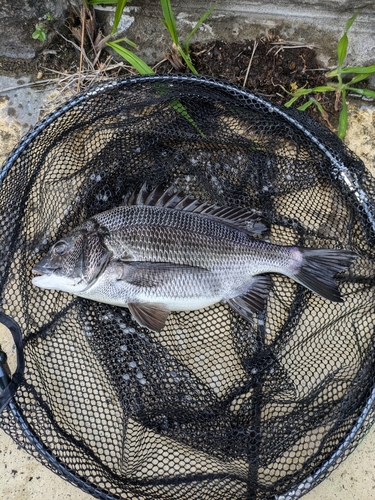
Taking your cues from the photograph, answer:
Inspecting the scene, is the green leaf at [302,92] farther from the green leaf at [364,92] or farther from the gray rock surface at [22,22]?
the gray rock surface at [22,22]

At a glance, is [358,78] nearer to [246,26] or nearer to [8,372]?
[246,26]

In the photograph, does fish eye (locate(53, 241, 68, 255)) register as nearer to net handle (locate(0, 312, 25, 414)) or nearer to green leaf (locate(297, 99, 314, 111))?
net handle (locate(0, 312, 25, 414))

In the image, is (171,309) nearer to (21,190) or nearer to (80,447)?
(80,447)

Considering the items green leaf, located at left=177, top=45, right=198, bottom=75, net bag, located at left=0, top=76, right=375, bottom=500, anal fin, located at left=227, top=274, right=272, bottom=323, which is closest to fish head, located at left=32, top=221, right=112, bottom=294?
net bag, located at left=0, top=76, right=375, bottom=500

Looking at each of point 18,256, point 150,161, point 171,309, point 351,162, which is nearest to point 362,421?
point 171,309

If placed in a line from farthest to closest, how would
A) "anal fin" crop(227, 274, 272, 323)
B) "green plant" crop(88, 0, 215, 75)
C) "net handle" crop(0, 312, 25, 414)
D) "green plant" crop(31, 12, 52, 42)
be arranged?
"green plant" crop(31, 12, 52, 42), "green plant" crop(88, 0, 215, 75), "anal fin" crop(227, 274, 272, 323), "net handle" crop(0, 312, 25, 414)

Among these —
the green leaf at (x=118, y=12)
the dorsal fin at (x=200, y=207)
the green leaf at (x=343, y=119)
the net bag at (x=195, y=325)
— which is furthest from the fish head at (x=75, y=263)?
the green leaf at (x=343, y=119)
